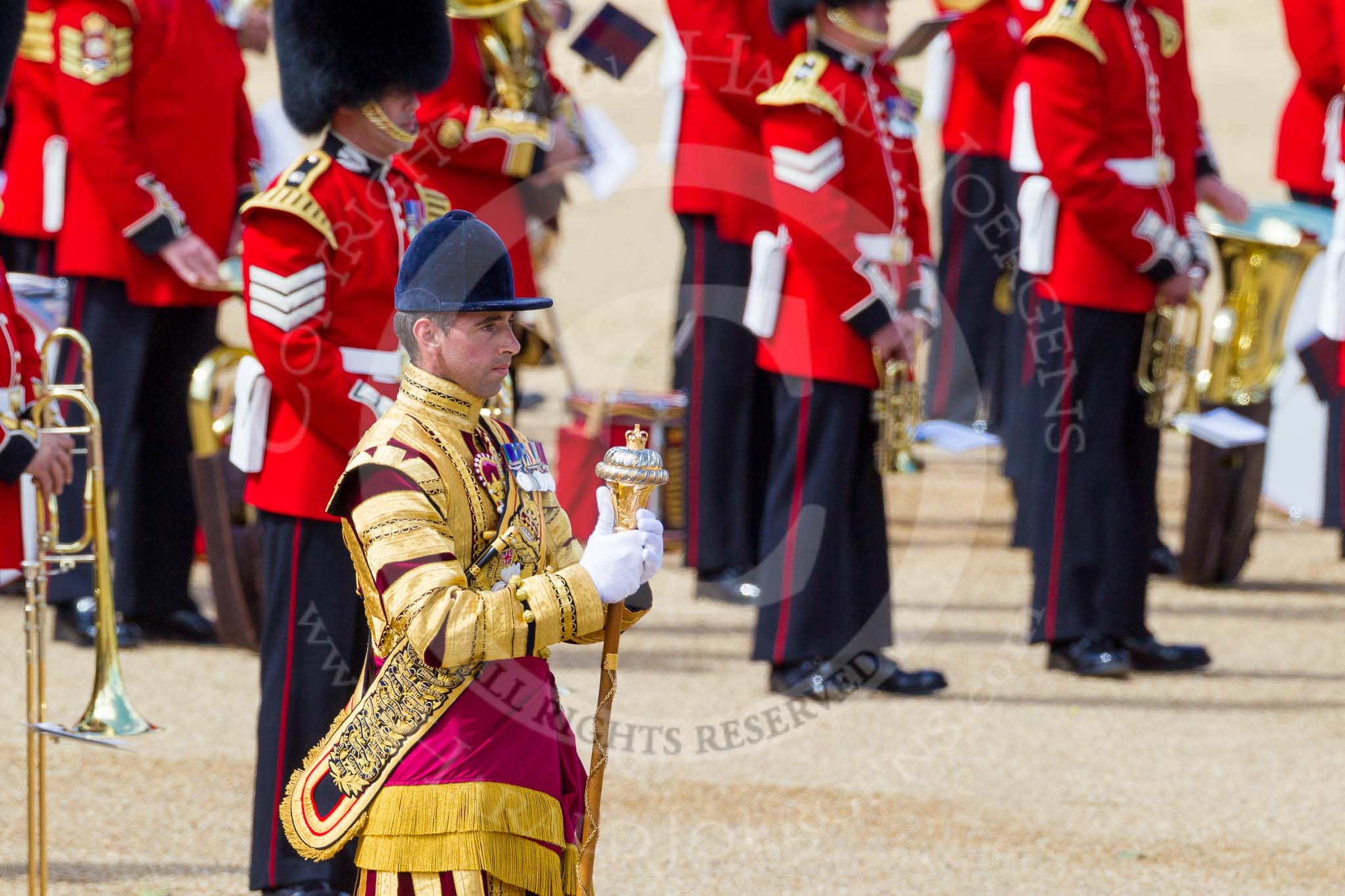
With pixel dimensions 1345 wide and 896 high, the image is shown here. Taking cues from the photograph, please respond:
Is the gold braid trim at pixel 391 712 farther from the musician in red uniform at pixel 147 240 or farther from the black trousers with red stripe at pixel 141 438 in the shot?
the black trousers with red stripe at pixel 141 438

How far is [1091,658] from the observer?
5.30 metres

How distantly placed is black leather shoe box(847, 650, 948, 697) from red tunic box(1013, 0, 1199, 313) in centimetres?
105

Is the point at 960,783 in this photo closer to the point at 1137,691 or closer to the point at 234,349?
the point at 1137,691

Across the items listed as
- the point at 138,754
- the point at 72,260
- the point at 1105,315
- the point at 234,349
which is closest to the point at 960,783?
the point at 1105,315

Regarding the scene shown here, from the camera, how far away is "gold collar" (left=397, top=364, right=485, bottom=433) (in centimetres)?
264

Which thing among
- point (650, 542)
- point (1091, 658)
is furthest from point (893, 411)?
point (650, 542)

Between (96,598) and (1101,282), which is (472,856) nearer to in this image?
(96,598)

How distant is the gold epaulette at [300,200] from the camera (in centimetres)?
349

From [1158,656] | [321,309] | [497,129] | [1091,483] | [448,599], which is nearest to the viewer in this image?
[448,599]

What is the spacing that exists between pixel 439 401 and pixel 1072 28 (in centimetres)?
289

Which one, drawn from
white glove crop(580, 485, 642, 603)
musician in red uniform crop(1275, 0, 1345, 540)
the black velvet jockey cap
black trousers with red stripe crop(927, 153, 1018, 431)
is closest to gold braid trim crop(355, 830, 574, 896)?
white glove crop(580, 485, 642, 603)

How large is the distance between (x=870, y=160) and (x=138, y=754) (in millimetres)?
2215

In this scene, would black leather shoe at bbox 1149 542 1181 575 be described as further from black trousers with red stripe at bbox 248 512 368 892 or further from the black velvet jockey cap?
the black velvet jockey cap

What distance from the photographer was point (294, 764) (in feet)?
11.6
